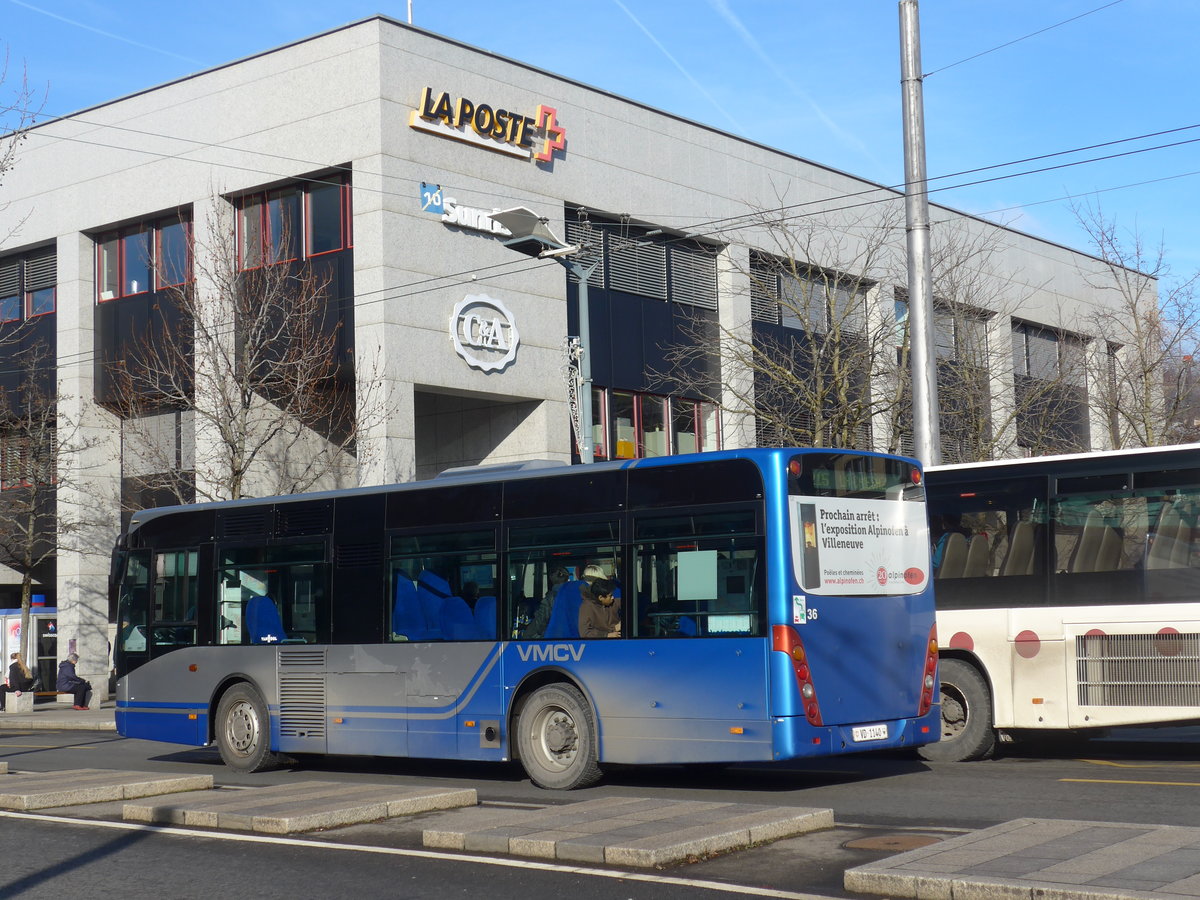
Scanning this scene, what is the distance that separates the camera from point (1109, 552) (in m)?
12.8

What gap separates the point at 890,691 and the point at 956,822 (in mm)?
2516

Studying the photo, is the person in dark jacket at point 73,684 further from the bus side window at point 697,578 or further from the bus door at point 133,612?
the bus side window at point 697,578

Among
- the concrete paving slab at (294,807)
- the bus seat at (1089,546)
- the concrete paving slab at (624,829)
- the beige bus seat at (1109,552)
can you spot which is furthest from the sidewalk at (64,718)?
the beige bus seat at (1109,552)

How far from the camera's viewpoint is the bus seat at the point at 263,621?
14.9 m

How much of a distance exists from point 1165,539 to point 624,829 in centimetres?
615

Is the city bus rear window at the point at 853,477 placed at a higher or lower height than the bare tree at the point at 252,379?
lower

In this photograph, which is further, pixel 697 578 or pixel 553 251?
pixel 553 251

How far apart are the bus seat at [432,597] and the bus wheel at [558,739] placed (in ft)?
4.16

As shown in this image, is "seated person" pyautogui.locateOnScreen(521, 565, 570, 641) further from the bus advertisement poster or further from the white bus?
the white bus

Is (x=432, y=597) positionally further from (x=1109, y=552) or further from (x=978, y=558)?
(x=1109, y=552)

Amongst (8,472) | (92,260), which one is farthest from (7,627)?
(92,260)

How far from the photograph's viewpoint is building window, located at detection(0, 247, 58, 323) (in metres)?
33.6

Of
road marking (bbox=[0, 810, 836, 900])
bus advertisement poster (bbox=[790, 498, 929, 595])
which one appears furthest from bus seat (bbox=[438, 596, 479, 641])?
road marking (bbox=[0, 810, 836, 900])

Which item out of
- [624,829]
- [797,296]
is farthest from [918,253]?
[797,296]
